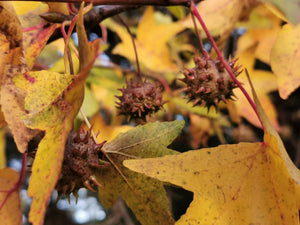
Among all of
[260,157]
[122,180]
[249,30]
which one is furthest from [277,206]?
[249,30]

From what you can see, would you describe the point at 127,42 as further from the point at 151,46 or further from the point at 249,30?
the point at 249,30

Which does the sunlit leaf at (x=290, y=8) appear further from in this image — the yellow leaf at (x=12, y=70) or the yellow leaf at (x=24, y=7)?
the yellow leaf at (x=24, y=7)

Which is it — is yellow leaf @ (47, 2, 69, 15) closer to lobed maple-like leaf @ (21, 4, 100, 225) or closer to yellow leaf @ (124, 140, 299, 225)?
lobed maple-like leaf @ (21, 4, 100, 225)

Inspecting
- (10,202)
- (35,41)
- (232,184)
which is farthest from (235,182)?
(35,41)

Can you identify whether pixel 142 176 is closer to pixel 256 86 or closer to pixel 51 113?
pixel 51 113

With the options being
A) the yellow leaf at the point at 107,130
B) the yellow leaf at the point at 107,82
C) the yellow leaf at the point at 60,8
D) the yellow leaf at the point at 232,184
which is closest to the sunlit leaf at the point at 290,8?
the yellow leaf at the point at 232,184
